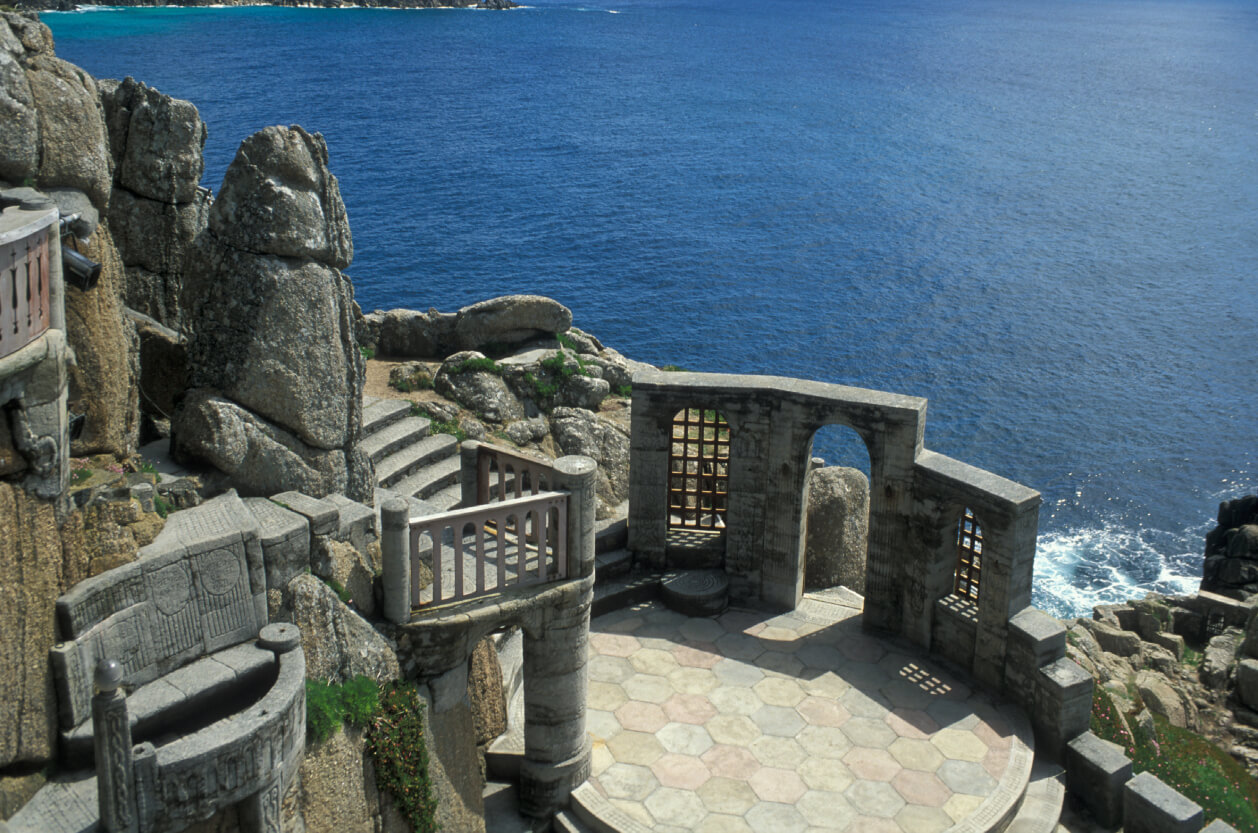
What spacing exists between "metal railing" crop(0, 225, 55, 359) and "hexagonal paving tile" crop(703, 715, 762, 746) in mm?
11450

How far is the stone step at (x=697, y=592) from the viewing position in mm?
21156

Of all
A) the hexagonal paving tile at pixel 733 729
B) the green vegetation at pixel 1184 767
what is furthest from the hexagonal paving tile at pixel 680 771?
the green vegetation at pixel 1184 767

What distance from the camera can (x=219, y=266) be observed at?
1588 cm

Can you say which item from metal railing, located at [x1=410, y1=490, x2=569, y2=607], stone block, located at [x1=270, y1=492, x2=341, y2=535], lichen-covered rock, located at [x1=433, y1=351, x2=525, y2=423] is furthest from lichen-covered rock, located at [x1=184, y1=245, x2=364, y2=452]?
lichen-covered rock, located at [x1=433, y1=351, x2=525, y2=423]

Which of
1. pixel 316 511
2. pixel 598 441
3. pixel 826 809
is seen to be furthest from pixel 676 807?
pixel 598 441

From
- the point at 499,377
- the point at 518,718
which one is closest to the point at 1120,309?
the point at 499,377

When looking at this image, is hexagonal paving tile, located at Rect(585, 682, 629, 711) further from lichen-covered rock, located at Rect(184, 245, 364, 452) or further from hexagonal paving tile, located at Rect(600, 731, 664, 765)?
lichen-covered rock, located at Rect(184, 245, 364, 452)

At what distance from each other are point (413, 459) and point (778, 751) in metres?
9.96

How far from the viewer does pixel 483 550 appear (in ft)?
50.4

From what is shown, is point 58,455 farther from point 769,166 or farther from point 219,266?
point 769,166

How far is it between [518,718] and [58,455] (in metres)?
8.82

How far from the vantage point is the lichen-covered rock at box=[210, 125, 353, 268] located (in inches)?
616

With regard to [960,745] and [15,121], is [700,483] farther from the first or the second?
[15,121]

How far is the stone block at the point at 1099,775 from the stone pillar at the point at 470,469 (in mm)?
10393
